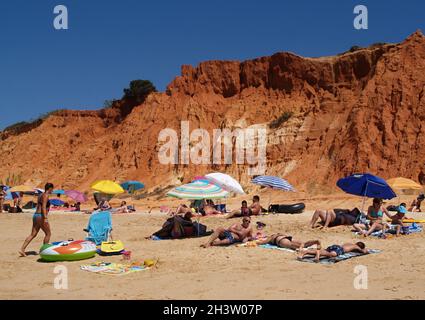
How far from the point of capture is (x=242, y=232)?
379 inches

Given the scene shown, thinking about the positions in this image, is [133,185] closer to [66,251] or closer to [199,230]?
[199,230]

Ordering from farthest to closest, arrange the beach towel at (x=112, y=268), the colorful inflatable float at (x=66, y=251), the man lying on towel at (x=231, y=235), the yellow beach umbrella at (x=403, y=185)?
the yellow beach umbrella at (x=403, y=185), the man lying on towel at (x=231, y=235), the colorful inflatable float at (x=66, y=251), the beach towel at (x=112, y=268)

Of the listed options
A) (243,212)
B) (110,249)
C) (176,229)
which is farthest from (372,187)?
(110,249)

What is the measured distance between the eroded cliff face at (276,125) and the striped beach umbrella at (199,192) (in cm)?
1380

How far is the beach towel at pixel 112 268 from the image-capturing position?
23.1ft

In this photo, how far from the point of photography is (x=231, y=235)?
31.4ft

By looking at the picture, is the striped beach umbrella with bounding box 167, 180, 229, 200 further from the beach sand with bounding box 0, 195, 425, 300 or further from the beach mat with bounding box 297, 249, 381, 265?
the beach mat with bounding box 297, 249, 381, 265

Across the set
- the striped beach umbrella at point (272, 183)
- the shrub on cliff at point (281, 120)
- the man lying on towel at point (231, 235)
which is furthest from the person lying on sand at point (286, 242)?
the shrub on cliff at point (281, 120)

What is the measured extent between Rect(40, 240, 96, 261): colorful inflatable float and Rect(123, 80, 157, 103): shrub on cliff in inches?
1498

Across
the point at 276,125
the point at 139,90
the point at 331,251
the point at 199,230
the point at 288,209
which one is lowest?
the point at 288,209

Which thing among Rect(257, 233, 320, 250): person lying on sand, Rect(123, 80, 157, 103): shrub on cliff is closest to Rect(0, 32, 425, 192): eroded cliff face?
Rect(123, 80, 157, 103): shrub on cliff

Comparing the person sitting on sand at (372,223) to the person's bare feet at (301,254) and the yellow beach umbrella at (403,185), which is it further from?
the yellow beach umbrella at (403,185)

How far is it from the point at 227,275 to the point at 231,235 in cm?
278
